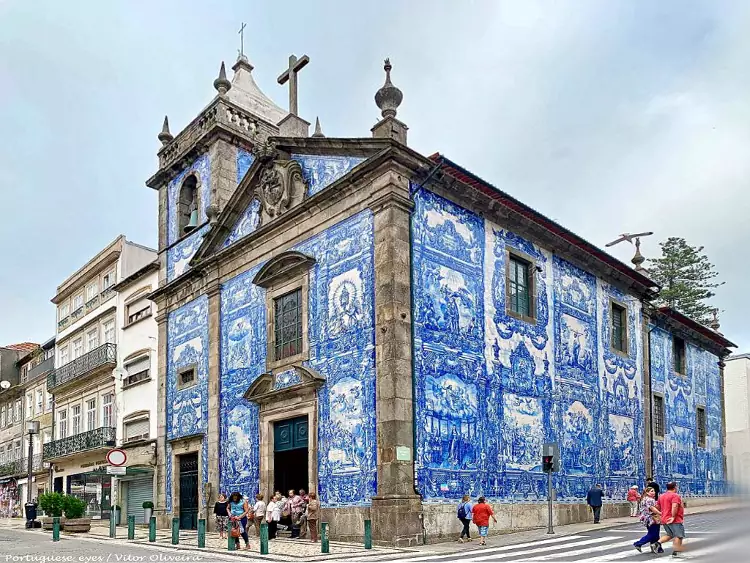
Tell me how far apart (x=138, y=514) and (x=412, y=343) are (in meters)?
14.9

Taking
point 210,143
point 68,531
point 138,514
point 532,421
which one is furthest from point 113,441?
point 532,421

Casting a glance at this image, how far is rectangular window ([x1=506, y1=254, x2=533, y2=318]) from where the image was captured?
20.0m

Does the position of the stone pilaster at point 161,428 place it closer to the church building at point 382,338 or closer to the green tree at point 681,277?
the church building at point 382,338

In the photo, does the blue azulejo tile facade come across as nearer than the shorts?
No

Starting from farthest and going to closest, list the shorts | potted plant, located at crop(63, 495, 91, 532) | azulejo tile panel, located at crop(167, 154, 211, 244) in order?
1. azulejo tile panel, located at crop(167, 154, 211, 244)
2. potted plant, located at crop(63, 495, 91, 532)
3. the shorts

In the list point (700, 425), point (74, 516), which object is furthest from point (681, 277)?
point (74, 516)

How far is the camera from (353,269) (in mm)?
17688

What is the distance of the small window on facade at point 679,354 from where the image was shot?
2884 cm

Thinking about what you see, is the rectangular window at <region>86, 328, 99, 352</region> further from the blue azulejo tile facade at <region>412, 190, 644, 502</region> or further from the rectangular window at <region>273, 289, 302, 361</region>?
the blue azulejo tile facade at <region>412, 190, 644, 502</region>

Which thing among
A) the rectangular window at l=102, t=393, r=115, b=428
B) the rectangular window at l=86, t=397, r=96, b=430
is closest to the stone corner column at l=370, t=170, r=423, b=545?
the rectangular window at l=102, t=393, r=115, b=428

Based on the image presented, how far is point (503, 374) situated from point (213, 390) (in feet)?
26.8

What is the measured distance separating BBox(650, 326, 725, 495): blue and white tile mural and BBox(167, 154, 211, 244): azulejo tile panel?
15.3 meters

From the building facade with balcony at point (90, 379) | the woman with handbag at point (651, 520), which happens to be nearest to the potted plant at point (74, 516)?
the building facade with balcony at point (90, 379)

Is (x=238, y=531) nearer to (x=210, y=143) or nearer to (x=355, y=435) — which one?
(x=355, y=435)
